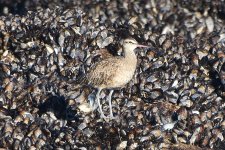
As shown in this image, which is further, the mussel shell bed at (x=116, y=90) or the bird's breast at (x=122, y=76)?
the bird's breast at (x=122, y=76)

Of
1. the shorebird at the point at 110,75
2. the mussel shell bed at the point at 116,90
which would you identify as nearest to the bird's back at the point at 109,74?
the shorebird at the point at 110,75

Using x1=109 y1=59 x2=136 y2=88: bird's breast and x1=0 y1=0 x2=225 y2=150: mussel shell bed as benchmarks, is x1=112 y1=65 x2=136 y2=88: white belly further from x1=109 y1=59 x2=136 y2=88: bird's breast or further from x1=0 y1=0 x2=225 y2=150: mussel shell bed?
x1=0 y1=0 x2=225 y2=150: mussel shell bed

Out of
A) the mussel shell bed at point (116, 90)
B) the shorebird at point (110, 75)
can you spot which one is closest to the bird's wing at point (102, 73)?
the shorebird at point (110, 75)

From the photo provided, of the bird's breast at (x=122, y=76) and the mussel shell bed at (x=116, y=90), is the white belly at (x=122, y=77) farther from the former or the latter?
the mussel shell bed at (x=116, y=90)

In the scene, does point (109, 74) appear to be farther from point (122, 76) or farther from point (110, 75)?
point (122, 76)

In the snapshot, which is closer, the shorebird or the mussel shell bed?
the mussel shell bed

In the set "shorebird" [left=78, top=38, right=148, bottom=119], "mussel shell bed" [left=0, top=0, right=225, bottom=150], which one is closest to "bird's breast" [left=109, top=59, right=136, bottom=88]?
"shorebird" [left=78, top=38, right=148, bottom=119]

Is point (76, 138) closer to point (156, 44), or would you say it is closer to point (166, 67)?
point (166, 67)

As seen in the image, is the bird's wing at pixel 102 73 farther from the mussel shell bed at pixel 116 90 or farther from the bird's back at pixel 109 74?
the mussel shell bed at pixel 116 90

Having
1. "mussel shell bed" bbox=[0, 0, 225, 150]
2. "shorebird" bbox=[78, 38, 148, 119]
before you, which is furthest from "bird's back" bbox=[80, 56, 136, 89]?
"mussel shell bed" bbox=[0, 0, 225, 150]

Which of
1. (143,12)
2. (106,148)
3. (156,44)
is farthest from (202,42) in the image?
(106,148)
